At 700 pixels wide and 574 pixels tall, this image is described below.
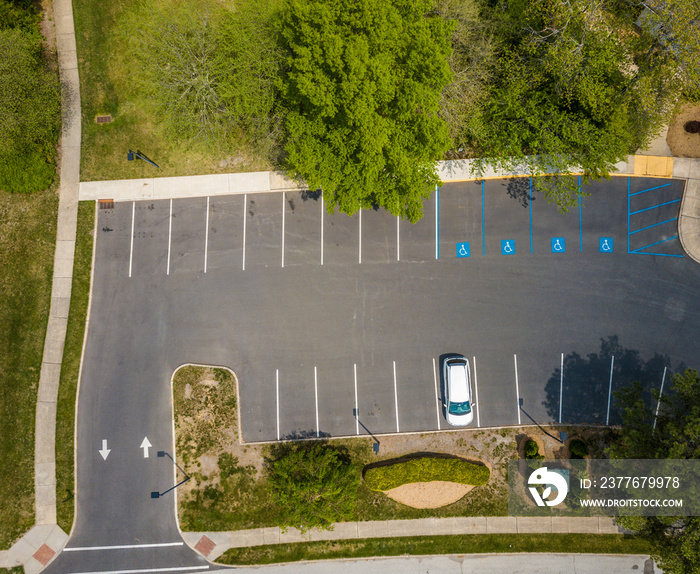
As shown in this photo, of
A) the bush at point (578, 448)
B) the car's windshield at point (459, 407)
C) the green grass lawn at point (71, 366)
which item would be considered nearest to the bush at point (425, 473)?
the car's windshield at point (459, 407)

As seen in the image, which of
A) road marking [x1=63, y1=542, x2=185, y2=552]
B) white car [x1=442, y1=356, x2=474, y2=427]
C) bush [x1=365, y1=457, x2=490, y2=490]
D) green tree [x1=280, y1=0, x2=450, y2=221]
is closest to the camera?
green tree [x1=280, y1=0, x2=450, y2=221]

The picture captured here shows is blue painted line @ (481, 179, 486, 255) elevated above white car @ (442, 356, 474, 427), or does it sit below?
above

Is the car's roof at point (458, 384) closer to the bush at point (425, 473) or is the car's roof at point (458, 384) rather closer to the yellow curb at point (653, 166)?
the bush at point (425, 473)

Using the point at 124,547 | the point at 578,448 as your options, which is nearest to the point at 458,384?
the point at 578,448

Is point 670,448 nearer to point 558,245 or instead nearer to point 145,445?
point 558,245

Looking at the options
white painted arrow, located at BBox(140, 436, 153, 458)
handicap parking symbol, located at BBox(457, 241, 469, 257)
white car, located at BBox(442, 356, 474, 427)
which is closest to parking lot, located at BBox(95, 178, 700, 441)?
handicap parking symbol, located at BBox(457, 241, 469, 257)

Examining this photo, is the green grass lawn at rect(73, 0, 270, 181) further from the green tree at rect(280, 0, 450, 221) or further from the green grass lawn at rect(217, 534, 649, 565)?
the green grass lawn at rect(217, 534, 649, 565)
